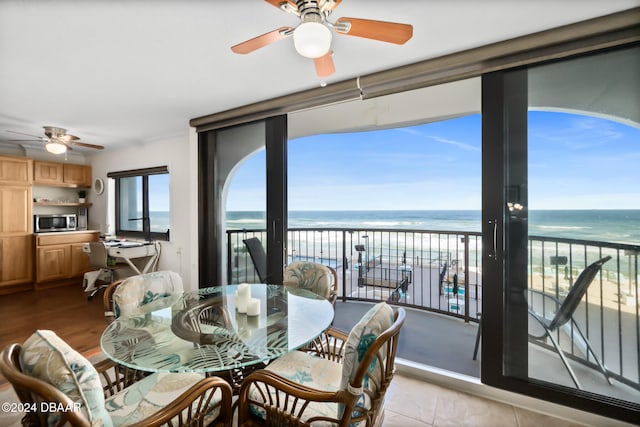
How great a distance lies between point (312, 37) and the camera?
1235 millimetres

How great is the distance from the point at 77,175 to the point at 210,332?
5.71 m

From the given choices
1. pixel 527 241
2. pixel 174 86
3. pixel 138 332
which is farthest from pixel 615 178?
pixel 174 86

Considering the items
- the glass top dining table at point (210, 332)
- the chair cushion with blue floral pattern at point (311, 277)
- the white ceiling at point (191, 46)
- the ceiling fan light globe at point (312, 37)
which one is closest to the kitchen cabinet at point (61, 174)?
the white ceiling at point (191, 46)

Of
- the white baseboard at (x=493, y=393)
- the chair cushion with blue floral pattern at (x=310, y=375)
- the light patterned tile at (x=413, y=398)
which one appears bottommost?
the light patterned tile at (x=413, y=398)

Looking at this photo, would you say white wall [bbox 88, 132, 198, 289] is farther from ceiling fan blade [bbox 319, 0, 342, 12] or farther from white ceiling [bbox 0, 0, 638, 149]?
ceiling fan blade [bbox 319, 0, 342, 12]

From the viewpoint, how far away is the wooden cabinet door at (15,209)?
4.18m

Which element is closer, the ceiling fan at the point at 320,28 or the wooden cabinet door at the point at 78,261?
the ceiling fan at the point at 320,28

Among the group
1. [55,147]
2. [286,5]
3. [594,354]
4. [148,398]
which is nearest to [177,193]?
[55,147]

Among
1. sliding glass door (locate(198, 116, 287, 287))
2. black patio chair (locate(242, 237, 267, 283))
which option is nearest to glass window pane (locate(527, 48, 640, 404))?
sliding glass door (locate(198, 116, 287, 287))

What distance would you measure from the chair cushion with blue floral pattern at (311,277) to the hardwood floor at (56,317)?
75.1 inches

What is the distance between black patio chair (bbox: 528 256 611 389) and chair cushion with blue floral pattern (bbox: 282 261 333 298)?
1413mm

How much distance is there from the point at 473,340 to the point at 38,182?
6.86 m

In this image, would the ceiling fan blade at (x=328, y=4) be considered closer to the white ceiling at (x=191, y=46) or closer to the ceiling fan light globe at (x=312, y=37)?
the ceiling fan light globe at (x=312, y=37)

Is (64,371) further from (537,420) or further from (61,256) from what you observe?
(61,256)
